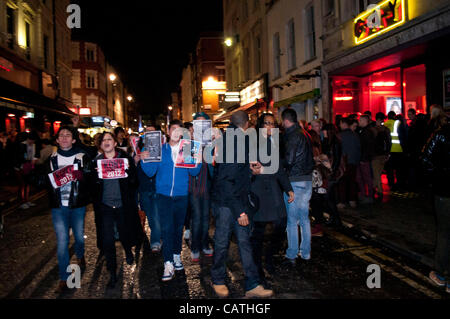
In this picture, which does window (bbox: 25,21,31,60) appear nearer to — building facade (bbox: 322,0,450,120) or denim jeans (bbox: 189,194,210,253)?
building facade (bbox: 322,0,450,120)

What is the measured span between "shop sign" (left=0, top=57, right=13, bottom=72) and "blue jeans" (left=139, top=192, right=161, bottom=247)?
15.3 m

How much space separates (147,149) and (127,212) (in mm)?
977

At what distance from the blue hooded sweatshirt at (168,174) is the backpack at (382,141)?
586cm

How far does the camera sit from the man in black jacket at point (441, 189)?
13.0 ft

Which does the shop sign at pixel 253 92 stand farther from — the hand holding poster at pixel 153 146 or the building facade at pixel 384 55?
the hand holding poster at pixel 153 146

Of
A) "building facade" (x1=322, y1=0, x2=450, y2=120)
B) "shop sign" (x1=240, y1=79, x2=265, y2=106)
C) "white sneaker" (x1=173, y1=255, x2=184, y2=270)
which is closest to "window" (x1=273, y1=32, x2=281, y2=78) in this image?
"shop sign" (x1=240, y1=79, x2=265, y2=106)

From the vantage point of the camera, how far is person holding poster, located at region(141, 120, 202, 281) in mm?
4582

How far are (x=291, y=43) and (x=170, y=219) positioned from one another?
15839mm

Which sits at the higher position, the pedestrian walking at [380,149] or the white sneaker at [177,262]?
the pedestrian walking at [380,149]

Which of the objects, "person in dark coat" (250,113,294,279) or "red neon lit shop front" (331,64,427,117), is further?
"red neon lit shop front" (331,64,427,117)

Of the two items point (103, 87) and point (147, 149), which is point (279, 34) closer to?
point (147, 149)

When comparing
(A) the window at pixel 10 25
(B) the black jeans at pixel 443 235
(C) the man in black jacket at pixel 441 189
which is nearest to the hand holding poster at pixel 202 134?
(C) the man in black jacket at pixel 441 189
